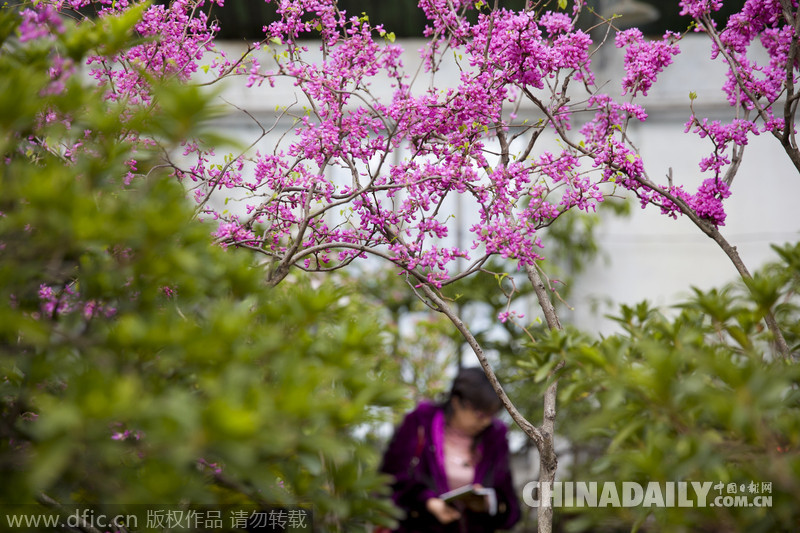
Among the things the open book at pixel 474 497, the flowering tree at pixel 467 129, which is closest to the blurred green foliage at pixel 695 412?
the flowering tree at pixel 467 129

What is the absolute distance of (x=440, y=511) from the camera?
8.73 feet

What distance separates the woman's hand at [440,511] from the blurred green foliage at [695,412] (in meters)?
1.51

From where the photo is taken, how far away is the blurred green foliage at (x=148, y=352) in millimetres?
810

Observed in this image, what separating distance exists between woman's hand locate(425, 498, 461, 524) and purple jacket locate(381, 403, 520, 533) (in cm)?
2

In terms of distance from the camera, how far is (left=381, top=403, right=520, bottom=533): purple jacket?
2.70 metres

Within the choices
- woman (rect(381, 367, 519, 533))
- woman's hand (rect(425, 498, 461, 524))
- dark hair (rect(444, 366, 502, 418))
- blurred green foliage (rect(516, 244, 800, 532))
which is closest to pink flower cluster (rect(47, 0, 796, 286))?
blurred green foliage (rect(516, 244, 800, 532))

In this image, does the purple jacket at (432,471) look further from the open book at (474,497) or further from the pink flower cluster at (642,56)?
the pink flower cluster at (642,56)

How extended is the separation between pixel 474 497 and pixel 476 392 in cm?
38

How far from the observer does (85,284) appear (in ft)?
3.50

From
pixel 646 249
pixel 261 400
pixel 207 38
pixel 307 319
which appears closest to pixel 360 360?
pixel 307 319

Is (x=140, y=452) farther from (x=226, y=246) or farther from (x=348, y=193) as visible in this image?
(x=348, y=193)

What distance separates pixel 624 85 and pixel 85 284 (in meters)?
1.39

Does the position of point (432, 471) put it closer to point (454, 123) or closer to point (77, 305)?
point (454, 123)

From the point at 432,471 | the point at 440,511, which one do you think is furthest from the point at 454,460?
the point at 440,511
